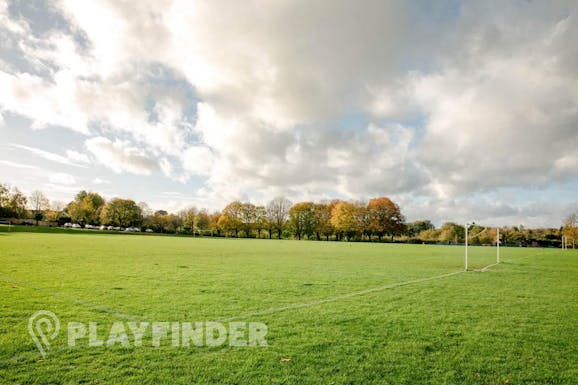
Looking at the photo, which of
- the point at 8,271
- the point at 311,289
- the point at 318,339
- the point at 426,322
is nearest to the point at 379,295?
the point at 311,289

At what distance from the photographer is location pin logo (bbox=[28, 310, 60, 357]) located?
559 cm

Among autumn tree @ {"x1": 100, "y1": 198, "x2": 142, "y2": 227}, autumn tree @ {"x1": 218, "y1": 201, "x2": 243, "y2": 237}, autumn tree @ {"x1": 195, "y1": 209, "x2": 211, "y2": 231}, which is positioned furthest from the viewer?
autumn tree @ {"x1": 195, "y1": 209, "x2": 211, "y2": 231}

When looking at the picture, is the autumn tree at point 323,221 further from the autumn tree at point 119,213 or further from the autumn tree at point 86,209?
the autumn tree at point 86,209

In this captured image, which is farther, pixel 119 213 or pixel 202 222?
pixel 202 222

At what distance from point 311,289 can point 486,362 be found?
21.6ft

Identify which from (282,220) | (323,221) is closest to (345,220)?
(323,221)

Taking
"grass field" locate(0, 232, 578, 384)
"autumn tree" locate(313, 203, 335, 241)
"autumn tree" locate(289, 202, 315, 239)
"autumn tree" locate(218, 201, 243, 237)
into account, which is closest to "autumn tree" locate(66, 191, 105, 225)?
"autumn tree" locate(218, 201, 243, 237)

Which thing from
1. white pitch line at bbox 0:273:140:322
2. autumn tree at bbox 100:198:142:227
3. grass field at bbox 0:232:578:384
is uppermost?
autumn tree at bbox 100:198:142:227

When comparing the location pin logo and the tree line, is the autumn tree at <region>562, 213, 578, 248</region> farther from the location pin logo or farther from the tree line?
the location pin logo

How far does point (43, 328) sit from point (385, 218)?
330 ft

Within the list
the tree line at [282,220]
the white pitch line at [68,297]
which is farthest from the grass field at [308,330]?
the tree line at [282,220]

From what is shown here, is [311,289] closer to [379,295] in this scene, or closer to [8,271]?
[379,295]

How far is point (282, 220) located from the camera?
116m

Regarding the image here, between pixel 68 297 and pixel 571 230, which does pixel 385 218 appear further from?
pixel 68 297
